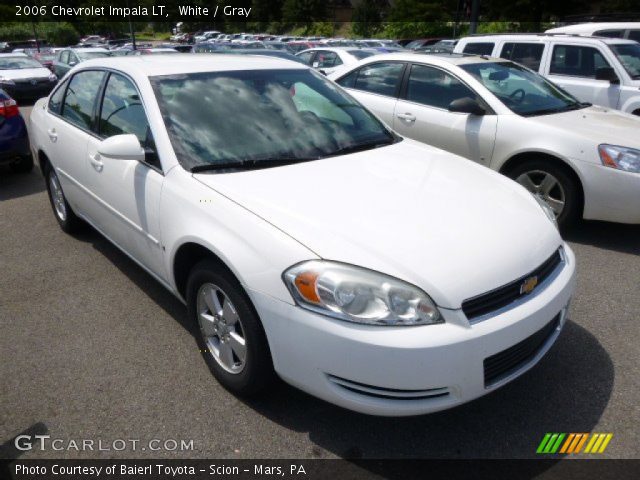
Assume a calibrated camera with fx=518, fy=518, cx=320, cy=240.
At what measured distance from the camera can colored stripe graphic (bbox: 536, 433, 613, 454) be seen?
2.32 meters

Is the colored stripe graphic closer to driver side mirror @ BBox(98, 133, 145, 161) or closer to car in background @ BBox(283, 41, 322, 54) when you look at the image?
driver side mirror @ BBox(98, 133, 145, 161)

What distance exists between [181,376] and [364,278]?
1365 millimetres

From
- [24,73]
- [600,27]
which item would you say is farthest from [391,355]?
[24,73]

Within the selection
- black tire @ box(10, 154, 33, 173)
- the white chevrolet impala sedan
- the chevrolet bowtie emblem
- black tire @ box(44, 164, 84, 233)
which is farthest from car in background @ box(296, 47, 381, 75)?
the chevrolet bowtie emblem

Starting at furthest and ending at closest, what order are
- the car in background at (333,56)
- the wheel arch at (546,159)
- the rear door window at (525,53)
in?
1. the car in background at (333,56)
2. the rear door window at (525,53)
3. the wheel arch at (546,159)

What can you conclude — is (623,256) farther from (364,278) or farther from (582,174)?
(364,278)

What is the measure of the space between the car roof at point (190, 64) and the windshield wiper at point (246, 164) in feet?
2.75

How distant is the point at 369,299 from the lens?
206 cm

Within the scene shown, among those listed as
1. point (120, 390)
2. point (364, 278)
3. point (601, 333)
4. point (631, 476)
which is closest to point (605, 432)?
point (631, 476)

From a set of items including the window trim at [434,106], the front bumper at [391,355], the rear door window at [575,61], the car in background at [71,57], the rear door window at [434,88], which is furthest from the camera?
the car in background at [71,57]

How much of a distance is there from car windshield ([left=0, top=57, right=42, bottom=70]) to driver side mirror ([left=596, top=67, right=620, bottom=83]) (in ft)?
51.1

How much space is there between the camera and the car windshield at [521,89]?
5.14 meters

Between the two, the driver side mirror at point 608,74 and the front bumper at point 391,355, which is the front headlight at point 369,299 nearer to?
the front bumper at point 391,355

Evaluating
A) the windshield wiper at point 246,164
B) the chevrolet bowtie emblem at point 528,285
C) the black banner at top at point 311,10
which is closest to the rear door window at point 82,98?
the windshield wiper at point 246,164
